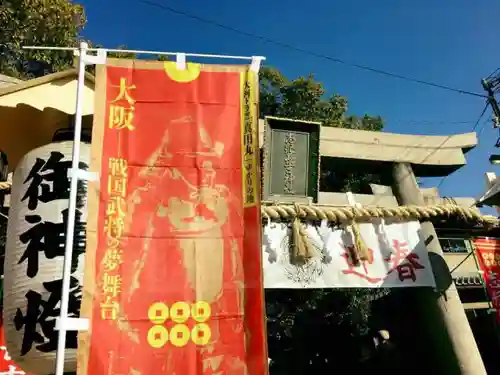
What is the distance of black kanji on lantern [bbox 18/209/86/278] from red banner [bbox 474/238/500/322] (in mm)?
5814

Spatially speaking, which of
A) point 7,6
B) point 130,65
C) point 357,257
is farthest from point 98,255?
point 7,6

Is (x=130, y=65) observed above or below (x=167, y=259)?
above

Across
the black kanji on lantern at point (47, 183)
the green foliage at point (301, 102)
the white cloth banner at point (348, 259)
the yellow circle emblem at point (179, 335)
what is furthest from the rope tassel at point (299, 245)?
the green foliage at point (301, 102)

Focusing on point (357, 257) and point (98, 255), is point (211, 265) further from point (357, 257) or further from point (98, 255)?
point (357, 257)

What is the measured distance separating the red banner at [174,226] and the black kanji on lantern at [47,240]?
0.37 meters

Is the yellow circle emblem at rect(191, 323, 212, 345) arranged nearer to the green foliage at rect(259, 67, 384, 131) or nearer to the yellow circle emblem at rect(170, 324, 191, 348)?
the yellow circle emblem at rect(170, 324, 191, 348)

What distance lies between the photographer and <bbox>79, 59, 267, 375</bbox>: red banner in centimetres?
306

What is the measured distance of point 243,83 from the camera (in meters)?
3.86

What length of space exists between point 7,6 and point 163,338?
910 cm

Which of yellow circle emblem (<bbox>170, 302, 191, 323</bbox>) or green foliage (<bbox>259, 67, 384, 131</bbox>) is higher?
green foliage (<bbox>259, 67, 384, 131</bbox>)

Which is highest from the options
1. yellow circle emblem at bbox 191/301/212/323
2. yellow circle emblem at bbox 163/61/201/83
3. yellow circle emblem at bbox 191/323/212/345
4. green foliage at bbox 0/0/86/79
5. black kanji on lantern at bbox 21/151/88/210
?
green foliage at bbox 0/0/86/79

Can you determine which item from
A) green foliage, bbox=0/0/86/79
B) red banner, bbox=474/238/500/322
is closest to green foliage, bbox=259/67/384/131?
green foliage, bbox=0/0/86/79

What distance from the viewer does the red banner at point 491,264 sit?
21.9 ft

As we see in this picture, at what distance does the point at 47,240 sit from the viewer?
11.6 feet
